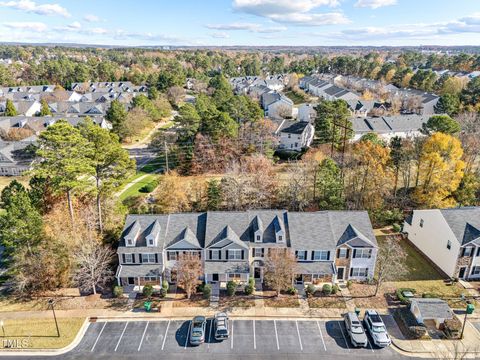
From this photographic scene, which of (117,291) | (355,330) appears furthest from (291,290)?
(117,291)

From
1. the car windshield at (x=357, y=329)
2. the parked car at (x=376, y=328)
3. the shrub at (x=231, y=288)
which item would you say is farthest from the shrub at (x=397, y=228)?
the shrub at (x=231, y=288)

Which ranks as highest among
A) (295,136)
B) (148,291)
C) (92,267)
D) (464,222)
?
(295,136)

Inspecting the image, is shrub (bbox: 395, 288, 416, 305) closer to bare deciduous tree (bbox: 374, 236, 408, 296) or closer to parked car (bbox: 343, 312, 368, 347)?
bare deciduous tree (bbox: 374, 236, 408, 296)

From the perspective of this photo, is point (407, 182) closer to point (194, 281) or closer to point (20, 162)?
point (194, 281)

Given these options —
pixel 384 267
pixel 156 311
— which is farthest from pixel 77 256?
pixel 384 267

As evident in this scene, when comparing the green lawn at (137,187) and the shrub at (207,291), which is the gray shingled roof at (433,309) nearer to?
the shrub at (207,291)

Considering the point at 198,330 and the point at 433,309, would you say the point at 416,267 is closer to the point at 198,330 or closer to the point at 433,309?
the point at 433,309

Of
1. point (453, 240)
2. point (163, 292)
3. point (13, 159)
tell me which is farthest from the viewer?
point (13, 159)

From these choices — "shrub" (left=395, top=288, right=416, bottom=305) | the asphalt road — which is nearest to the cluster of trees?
the asphalt road
